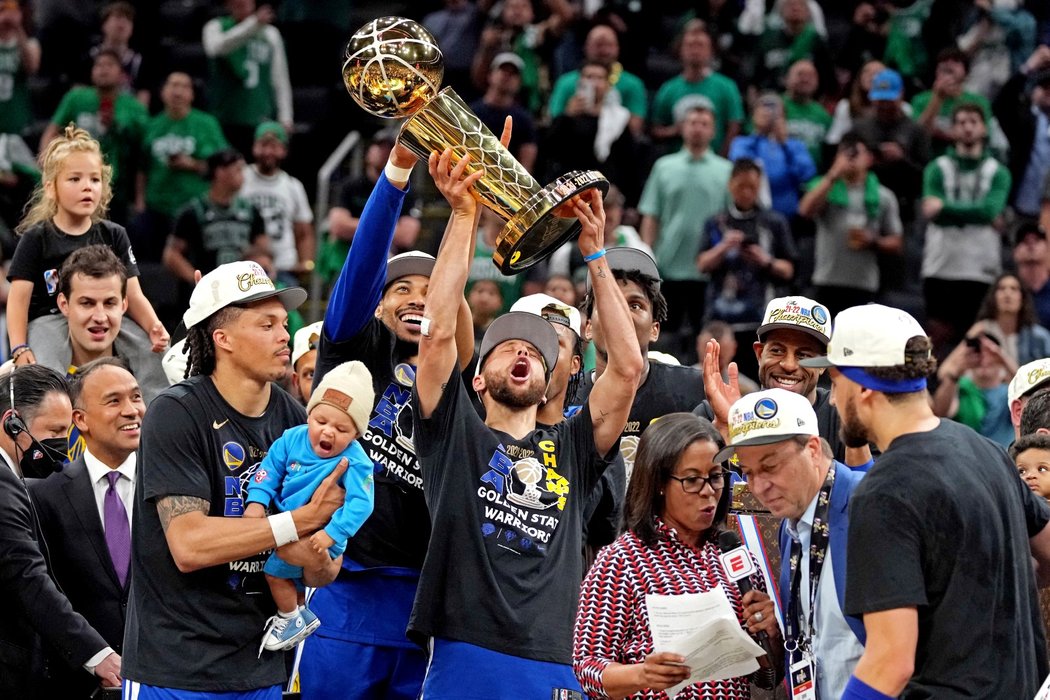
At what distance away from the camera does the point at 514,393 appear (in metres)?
5.57

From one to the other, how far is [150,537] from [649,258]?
2530mm

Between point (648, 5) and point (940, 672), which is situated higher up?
point (648, 5)

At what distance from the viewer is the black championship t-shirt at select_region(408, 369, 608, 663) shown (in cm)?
531

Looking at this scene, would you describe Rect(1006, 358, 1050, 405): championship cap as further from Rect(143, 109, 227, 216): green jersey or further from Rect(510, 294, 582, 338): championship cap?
Rect(143, 109, 227, 216): green jersey

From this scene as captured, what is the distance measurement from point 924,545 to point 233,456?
7.71 feet

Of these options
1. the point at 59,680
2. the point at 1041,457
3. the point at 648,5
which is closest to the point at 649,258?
the point at 1041,457

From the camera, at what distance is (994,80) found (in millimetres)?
14508

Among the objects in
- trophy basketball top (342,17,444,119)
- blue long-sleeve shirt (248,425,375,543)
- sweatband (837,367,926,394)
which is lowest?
blue long-sleeve shirt (248,425,375,543)

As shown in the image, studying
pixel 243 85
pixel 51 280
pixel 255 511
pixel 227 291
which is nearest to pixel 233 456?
pixel 255 511

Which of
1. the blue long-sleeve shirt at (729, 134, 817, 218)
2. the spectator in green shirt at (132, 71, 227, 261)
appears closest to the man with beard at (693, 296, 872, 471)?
the blue long-sleeve shirt at (729, 134, 817, 218)

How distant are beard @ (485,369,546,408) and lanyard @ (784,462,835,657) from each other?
1.21m

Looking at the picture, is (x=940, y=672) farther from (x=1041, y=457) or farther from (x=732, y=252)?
(x=732, y=252)

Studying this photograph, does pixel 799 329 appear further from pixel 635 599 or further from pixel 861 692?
pixel 861 692

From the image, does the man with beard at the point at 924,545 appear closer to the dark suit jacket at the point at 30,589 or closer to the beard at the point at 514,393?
the beard at the point at 514,393
